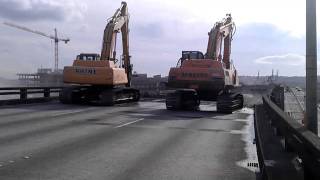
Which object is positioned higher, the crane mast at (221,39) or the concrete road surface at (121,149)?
the crane mast at (221,39)

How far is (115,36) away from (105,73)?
10.9 ft

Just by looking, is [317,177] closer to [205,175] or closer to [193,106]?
[205,175]

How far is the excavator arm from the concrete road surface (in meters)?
11.6

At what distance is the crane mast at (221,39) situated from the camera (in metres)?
32.6

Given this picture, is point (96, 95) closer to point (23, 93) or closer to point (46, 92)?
point (46, 92)

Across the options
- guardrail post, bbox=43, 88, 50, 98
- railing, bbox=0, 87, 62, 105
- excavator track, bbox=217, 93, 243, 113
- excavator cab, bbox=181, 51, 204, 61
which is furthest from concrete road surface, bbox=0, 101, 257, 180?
guardrail post, bbox=43, 88, 50, 98

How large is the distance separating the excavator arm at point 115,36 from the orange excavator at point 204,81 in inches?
162

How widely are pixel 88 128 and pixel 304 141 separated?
36.5ft

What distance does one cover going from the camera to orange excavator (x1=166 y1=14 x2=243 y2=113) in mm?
29531

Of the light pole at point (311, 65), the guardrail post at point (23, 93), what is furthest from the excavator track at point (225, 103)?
the light pole at point (311, 65)

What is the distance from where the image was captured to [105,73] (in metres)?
31.5

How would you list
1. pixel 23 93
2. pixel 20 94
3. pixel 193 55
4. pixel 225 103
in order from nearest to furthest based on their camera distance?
pixel 225 103 → pixel 193 55 → pixel 20 94 → pixel 23 93

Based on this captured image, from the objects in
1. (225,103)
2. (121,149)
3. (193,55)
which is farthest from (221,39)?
(121,149)

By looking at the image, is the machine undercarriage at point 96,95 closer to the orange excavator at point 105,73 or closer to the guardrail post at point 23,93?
the orange excavator at point 105,73
